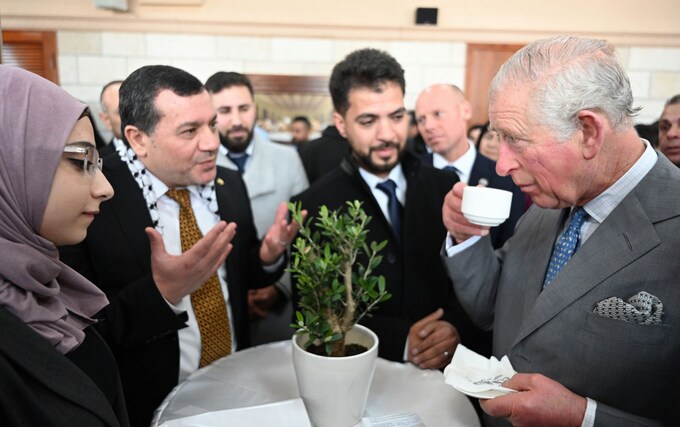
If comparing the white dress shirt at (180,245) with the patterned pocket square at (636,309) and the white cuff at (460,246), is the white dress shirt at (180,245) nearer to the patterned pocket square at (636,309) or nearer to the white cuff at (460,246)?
the white cuff at (460,246)

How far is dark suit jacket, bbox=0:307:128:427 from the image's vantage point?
81 cm

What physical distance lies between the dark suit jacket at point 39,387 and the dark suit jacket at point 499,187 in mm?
1974

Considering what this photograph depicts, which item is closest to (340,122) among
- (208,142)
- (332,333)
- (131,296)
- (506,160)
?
(208,142)

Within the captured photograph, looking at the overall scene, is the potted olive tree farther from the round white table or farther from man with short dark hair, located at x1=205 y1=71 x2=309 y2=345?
man with short dark hair, located at x1=205 y1=71 x2=309 y2=345

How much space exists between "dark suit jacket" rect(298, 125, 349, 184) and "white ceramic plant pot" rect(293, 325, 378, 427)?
2.49 metres

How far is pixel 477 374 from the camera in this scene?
1189 millimetres

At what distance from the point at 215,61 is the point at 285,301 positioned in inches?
171

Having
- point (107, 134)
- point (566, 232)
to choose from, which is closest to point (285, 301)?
point (566, 232)

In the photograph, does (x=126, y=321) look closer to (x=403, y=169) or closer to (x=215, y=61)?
(x=403, y=169)

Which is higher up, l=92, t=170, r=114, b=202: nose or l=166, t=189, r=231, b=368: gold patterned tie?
l=92, t=170, r=114, b=202: nose

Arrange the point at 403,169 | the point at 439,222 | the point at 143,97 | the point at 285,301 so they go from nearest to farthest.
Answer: the point at 143,97, the point at 439,222, the point at 403,169, the point at 285,301

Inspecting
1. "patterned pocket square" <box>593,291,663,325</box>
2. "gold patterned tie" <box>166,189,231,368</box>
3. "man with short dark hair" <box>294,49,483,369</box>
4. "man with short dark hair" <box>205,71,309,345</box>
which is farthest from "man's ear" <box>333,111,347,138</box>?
"patterned pocket square" <box>593,291,663,325</box>

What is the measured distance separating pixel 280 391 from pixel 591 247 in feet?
2.97

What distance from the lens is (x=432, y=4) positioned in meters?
6.41
